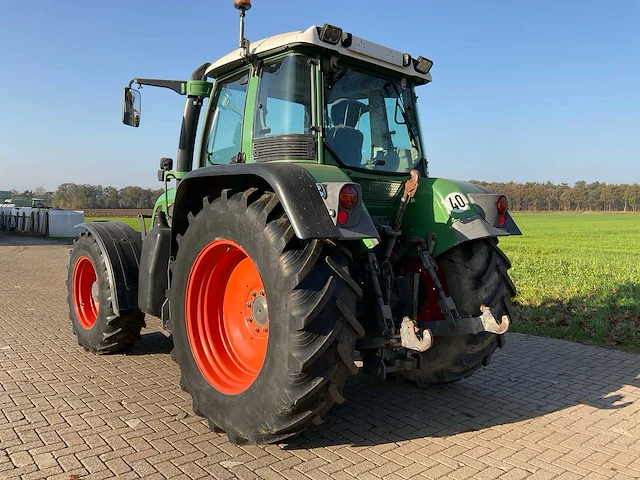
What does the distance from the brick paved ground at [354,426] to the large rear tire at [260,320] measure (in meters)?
0.30

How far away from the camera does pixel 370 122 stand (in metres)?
4.11

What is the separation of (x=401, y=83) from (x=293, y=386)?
2.69 m

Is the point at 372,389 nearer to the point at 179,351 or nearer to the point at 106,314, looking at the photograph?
the point at 179,351

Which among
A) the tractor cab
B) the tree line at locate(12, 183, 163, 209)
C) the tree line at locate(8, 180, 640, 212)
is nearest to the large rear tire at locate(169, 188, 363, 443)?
the tractor cab

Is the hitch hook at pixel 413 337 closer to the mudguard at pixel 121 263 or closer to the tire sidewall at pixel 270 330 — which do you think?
the tire sidewall at pixel 270 330

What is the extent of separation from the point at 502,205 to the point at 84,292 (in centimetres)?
466

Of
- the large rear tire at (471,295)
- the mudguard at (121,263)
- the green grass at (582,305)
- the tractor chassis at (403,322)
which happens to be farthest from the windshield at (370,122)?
the green grass at (582,305)

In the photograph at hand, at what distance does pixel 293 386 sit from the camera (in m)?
2.89

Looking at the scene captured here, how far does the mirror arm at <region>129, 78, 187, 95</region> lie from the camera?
5125mm

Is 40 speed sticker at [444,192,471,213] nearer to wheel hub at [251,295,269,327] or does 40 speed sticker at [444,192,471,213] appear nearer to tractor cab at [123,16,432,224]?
tractor cab at [123,16,432,224]

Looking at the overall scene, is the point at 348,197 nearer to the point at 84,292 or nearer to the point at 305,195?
the point at 305,195

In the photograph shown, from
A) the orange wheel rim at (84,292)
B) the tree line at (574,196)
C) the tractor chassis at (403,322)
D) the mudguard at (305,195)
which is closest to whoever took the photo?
the mudguard at (305,195)

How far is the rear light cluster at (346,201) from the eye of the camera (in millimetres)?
2967

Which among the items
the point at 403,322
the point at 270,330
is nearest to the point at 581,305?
the point at 403,322
